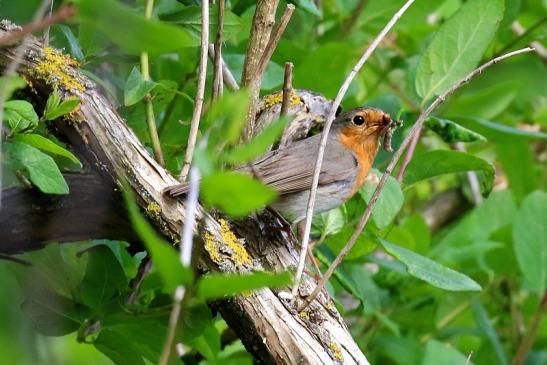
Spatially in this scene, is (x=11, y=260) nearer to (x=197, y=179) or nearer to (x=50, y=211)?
(x=50, y=211)

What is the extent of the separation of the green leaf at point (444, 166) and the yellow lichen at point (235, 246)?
101 cm

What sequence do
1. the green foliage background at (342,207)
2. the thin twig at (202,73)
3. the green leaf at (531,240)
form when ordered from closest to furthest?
the green foliage background at (342,207) < the thin twig at (202,73) < the green leaf at (531,240)

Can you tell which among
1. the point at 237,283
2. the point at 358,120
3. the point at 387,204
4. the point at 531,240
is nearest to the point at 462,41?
the point at 358,120

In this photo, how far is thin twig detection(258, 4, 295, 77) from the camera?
2.71 metres

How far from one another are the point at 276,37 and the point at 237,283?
1295mm

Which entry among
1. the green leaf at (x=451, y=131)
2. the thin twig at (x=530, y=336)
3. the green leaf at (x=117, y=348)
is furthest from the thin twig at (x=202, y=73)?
the thin twig at (x=530, y=336)

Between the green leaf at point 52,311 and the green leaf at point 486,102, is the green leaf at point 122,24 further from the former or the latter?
the green leaf at point 486,102

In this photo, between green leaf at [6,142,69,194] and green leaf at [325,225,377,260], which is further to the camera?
green leaf at [325,225,377,260]

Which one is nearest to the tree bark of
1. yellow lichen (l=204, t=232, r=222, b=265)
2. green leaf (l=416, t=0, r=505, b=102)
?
yellow lichen (l=204, t=232, r=222, b=265)

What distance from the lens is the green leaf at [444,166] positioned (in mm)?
3459

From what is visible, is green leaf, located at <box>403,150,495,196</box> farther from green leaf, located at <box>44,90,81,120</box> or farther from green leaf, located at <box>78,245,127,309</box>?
green leaf, located at <box>44,90,81,120</box>

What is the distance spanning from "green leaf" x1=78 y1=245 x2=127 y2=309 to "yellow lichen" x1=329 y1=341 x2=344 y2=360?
2.14 ft

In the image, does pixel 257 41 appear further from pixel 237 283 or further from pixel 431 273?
pixel 237 283

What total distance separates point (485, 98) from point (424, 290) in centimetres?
101
